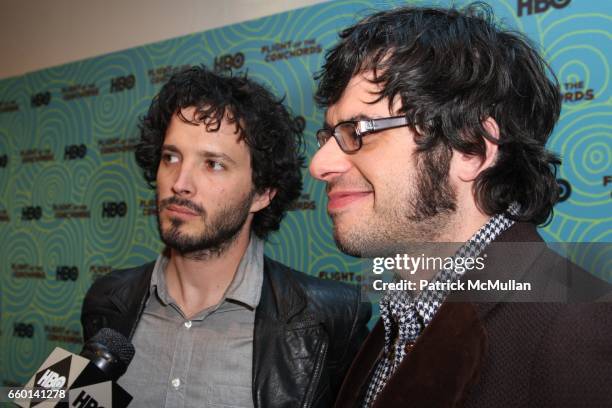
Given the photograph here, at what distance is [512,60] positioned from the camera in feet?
3.55

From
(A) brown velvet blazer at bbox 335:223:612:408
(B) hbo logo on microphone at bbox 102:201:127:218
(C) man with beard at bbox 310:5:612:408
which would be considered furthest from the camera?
(B) hbo logo on microphone at bbox 102:201:127:218

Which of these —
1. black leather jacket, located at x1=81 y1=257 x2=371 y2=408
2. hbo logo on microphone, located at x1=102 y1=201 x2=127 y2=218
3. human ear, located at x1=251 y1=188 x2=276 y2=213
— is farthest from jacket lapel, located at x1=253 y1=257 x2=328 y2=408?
hbo logo on microphone, located at x1=102 y1=201 x2=127 y2=218

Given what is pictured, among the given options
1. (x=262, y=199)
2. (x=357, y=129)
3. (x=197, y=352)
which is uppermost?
(x=357, y=129)

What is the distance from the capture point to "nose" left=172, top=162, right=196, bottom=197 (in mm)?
1482

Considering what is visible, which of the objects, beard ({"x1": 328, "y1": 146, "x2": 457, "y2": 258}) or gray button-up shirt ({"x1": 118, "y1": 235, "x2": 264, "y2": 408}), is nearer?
beard ({"x1": 328, "y1": 146, "x2": 457, "y2": 258})

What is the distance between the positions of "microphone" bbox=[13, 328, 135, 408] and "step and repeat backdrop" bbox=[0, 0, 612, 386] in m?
1.03

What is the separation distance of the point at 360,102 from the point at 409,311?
0.42 meters

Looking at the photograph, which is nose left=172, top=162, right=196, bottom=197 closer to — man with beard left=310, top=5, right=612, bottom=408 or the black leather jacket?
the black leather jacket

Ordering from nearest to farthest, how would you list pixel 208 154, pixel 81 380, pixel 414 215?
pixel 81 380 < pixel 414 215 < pixel 208 154

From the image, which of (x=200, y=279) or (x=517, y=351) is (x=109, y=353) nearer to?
(x=200, y=279)

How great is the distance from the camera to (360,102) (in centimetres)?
106

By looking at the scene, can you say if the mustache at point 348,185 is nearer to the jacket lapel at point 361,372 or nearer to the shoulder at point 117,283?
the jacket lapel at point 361,372

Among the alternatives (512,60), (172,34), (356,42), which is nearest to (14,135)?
(172,34)

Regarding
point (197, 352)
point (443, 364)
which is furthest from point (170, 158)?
point (443, 364)
